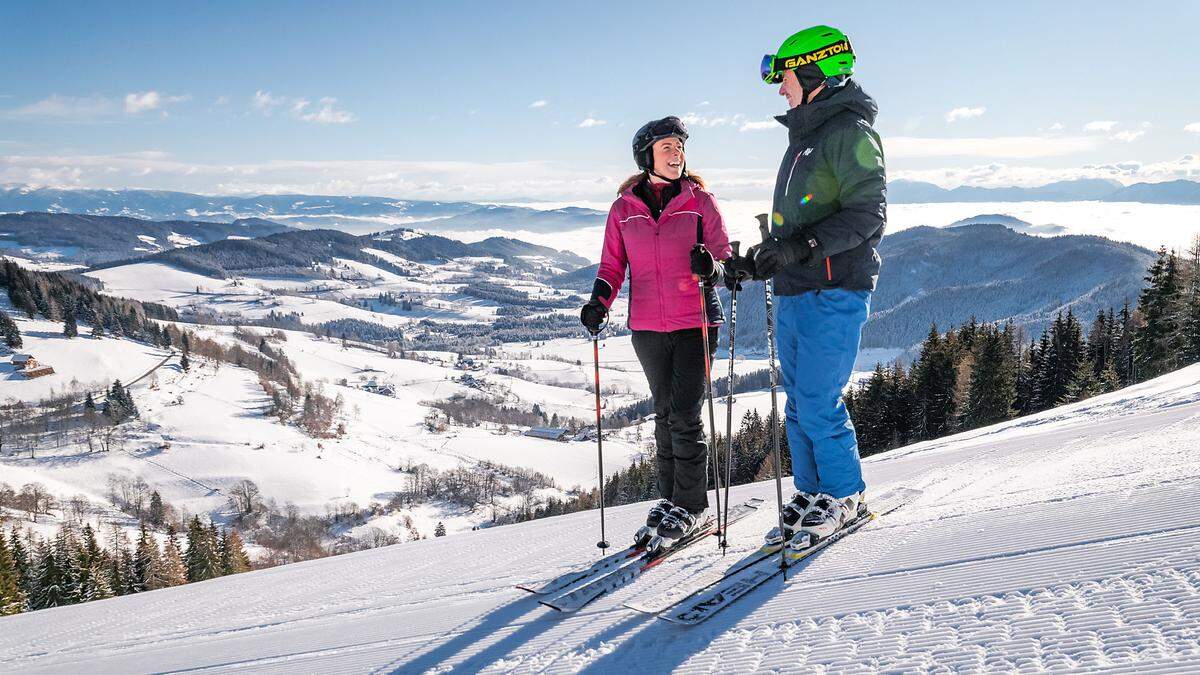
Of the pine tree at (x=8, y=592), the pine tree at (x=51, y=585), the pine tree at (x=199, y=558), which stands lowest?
the pine tree at (x=199, y=558)

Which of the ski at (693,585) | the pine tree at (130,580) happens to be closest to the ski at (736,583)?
the ski at (693,585)

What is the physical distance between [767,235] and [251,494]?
9682 centimetres

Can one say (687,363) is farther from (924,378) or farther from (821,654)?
(924,378)

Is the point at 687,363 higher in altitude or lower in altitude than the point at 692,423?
higher

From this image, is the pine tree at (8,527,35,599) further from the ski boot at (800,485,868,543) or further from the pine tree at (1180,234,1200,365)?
the pine tree at (1180,234,1200,365)

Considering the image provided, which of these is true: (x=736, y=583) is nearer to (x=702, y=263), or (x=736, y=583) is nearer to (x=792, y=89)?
(x=702, y=263)

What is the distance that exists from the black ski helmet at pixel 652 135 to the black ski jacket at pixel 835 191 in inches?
24.7

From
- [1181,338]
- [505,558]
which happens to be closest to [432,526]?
[1181,338]

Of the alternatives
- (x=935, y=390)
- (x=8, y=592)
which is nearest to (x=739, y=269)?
(x=935, y=390)

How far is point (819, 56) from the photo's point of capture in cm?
367

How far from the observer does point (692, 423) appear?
435 cm

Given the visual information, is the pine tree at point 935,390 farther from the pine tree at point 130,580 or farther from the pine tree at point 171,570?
the pine tree at point 130,580

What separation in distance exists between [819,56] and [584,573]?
3351 mm

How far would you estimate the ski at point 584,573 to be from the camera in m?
4.05
